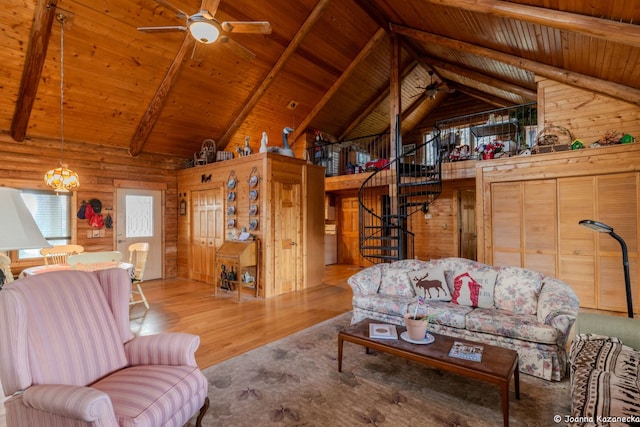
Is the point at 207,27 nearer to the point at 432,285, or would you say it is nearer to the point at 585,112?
the point at 432,285

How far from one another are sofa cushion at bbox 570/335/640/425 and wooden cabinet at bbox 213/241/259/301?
4.35 meters

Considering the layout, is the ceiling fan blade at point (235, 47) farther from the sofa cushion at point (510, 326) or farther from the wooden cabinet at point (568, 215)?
the wooden cabinet at point (568, 215)

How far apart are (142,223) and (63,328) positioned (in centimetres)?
562

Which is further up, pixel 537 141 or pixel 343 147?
pixel 343 147

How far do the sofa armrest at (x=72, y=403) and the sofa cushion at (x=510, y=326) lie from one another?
2.81 meters

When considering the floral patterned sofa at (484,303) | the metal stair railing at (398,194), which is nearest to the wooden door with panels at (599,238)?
the metal stair railing at (398,194)

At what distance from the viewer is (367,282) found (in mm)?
3826

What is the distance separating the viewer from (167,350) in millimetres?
1923

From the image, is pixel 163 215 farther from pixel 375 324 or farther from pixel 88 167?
pixel 375 324

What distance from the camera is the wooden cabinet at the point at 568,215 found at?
4262 mm

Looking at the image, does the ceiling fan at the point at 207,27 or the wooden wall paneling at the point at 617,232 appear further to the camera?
the wooden wall paneling at the point at 617,232

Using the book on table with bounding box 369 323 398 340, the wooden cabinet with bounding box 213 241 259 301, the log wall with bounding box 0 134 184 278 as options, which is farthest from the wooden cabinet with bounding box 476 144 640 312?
the log wall with bounding box 0 134 184 278

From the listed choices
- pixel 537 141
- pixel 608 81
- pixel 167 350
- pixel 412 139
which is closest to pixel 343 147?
pixel 412 139

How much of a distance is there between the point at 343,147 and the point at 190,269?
550 centimetres
